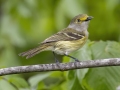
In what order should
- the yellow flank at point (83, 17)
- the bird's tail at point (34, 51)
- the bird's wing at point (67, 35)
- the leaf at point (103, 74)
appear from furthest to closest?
1. the yellow flank at point (83, 17)
2. the bird's wing at point (67, 35)
3. the bird's tail at point (34, 51)
4. the leaf at point (103, 74)

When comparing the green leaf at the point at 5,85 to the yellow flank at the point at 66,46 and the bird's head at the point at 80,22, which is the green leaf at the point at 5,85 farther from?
the bird's head at the point at 80,22

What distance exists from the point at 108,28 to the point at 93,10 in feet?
1.82

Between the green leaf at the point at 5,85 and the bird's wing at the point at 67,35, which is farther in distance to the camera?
the bird's wing at the point at 67,35

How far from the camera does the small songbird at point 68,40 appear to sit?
582 centimetres

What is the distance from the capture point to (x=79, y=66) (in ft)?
14.7

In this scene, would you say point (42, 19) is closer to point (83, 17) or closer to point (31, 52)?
point (83, 17)

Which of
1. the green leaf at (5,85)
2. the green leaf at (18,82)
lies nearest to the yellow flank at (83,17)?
the green leaf at (18,82)

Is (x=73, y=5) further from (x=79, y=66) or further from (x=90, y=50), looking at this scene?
(x=79, y=66)

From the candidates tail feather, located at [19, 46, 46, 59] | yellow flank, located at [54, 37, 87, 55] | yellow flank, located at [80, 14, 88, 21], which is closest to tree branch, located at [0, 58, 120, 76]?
tail feather, located at [19, 46, 46, 59]

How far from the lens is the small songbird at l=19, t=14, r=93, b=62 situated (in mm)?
5816

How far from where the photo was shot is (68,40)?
6.44 m

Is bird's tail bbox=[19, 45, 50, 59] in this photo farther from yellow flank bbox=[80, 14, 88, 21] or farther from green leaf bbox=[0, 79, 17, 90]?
yellow flank bbox=[80, 14, 88, 21]

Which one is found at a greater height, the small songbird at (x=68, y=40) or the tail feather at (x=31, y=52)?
the tail feather at (x=31, y=52)

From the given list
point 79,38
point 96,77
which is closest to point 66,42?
point 79,38
